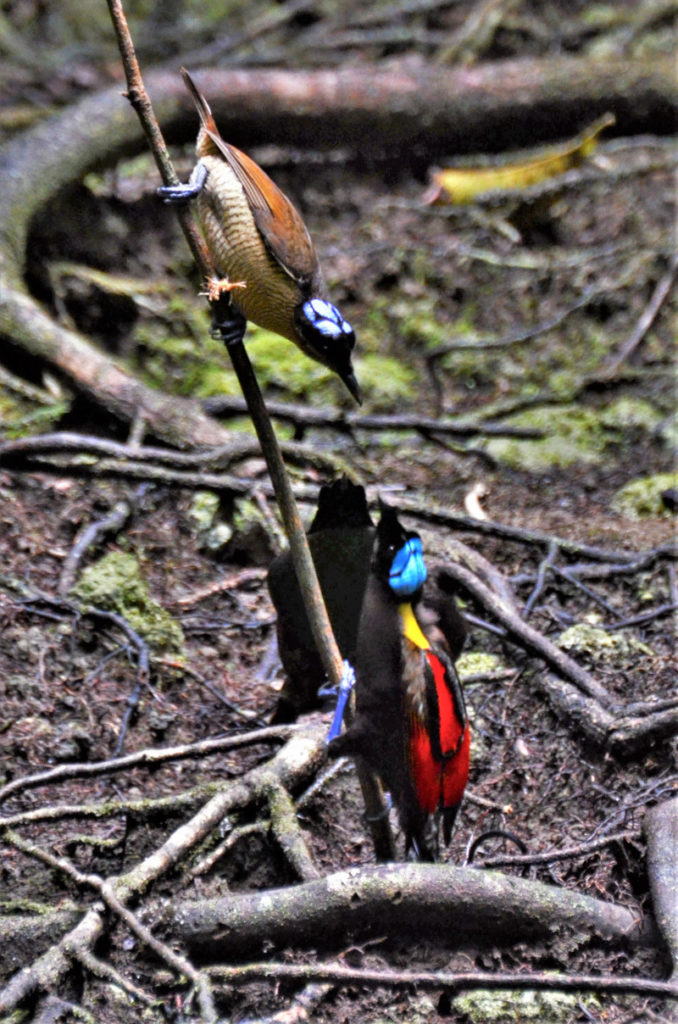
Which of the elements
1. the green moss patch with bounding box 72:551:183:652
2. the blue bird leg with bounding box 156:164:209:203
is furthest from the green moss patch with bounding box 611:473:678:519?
the blue bird leg with bounding box 156:164:209:203

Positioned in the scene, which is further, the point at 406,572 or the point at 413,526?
the point at 413,526

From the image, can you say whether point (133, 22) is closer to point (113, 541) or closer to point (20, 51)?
point (20, 51)

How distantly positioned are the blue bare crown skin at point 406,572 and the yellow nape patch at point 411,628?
0.05 metres

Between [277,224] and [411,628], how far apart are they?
48.5 inches

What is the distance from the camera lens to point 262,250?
10.2 feet

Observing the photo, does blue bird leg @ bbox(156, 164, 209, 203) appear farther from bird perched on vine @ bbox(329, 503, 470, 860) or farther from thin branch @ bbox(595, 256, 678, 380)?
thin branch @ bbox(595, 256, 678, 380)

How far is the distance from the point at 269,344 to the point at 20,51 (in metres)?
4.01

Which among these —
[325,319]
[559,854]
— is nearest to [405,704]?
[559,854]

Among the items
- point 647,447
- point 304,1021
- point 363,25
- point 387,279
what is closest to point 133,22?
point 363,25

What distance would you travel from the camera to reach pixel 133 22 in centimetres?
957

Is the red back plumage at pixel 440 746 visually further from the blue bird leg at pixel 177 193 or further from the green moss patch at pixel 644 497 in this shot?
the green moss patch at pixel 644 497

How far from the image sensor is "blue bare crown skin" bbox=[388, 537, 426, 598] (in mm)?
2932

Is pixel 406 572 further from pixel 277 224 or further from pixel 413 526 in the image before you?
pixel 413 526

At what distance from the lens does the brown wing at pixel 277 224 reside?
3.08 meters
